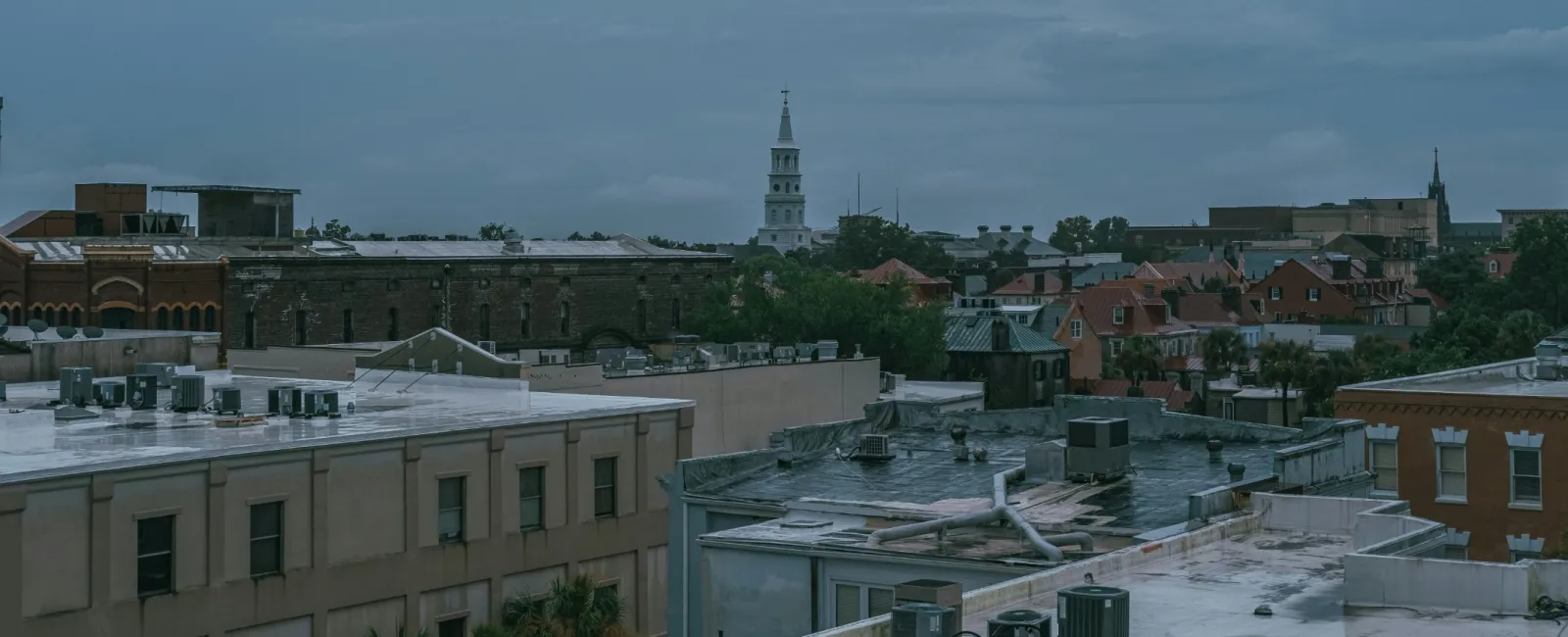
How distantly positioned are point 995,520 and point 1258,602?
235 inches

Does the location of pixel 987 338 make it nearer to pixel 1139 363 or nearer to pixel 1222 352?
pixel 1139 363

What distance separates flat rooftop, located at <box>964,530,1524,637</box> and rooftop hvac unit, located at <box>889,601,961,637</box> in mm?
1599

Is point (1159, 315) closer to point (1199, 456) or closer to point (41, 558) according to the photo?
point (1199, 456)

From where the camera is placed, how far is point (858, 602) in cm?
2708

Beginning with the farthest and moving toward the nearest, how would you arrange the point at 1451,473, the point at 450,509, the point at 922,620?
1. the point at 1451,473
2. the point at 450,509
3. the point at 922,620

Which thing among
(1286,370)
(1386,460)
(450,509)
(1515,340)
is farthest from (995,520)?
(1515,340)

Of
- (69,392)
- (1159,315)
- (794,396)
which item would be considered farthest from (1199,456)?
(1159,315)

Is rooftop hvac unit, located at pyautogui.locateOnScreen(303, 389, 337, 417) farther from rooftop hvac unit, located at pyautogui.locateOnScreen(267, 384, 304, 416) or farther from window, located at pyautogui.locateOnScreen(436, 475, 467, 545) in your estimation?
window, located at pyautogui.locateOnScreen(436, 475, 467, 545)

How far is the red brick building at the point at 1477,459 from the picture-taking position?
38531 mm

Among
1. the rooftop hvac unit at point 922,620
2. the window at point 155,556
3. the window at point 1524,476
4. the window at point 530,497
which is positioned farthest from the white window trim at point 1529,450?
the window at point 155,556

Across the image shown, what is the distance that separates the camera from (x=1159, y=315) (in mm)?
135375

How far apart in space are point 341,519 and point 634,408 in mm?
7654

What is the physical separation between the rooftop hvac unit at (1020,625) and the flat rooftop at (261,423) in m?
17.0

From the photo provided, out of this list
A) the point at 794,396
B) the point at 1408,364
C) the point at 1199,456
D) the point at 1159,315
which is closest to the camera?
the point at 1199,456
